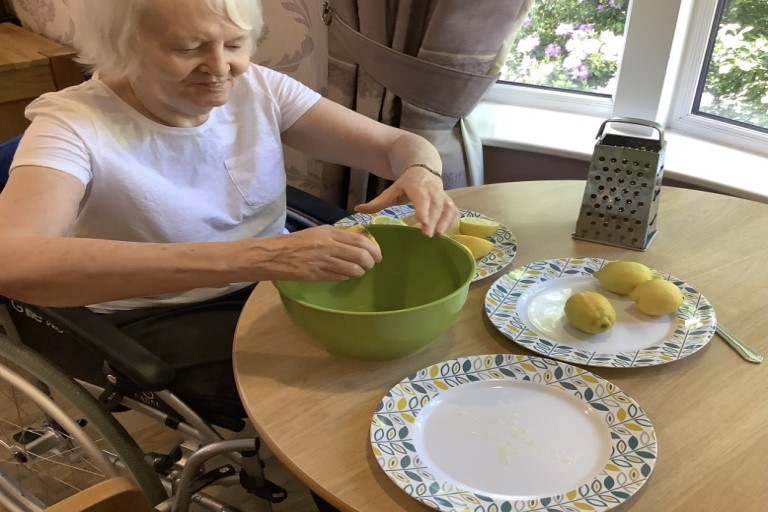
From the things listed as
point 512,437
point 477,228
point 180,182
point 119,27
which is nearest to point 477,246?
point 477,228

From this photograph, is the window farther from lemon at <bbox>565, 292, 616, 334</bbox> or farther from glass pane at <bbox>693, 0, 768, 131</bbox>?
lemon at <bbox>565, 292, 616, 334</bbox>

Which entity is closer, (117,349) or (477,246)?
(117,349)

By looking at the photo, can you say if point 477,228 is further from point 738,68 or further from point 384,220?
point 738,68

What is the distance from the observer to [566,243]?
1218 mm

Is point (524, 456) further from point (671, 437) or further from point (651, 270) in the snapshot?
point (651, 270)

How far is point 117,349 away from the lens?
1.00 metres

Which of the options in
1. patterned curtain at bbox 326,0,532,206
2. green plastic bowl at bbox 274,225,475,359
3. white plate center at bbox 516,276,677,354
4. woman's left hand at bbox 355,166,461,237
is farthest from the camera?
patterned curtain at bbox 326,0,532,206

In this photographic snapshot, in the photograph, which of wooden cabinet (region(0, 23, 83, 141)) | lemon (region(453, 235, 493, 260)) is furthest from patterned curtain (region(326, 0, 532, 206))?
wooden cabinet (region(0, 23, 83, 141))

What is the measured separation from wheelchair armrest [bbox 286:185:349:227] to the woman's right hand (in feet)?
1.49

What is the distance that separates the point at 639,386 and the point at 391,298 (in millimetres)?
404

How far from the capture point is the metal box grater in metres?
1.16

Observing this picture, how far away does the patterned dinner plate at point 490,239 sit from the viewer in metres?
1.12

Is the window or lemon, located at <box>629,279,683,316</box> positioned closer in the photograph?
lemon, located at <box>629,279,683,316</box>

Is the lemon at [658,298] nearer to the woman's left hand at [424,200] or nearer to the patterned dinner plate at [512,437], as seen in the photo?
the patterned dinner plate at [512,437]
